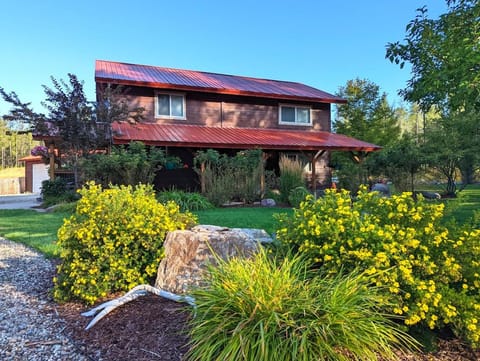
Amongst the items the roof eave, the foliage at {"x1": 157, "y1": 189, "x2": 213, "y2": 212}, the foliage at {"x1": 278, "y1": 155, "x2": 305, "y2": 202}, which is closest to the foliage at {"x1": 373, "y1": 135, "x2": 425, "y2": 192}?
the roof eave

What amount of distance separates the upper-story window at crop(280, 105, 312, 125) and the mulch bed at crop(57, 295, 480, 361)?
13.9 metres

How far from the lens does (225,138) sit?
12.6 metres

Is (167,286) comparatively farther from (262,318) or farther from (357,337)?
(357,337)

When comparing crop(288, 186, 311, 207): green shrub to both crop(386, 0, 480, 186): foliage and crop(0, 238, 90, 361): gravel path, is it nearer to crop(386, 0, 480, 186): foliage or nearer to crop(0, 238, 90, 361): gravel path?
crop(386, 0, 480, 186): foliage

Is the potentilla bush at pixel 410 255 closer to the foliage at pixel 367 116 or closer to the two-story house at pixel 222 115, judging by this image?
the two-story house at pixel 222 115

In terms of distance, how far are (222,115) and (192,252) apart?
39.3 ft

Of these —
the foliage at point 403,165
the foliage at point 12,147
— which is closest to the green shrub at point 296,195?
the foliage at point 403,165

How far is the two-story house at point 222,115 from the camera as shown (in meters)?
12.3

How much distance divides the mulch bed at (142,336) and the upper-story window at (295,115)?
13859 mm

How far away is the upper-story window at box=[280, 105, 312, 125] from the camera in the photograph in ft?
52.1

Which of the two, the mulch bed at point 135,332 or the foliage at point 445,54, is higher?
the foliage at point 445,54

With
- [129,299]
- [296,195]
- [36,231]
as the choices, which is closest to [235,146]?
[296,195]

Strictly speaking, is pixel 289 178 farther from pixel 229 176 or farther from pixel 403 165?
pixel 403 165

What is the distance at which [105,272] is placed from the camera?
3096 mm
